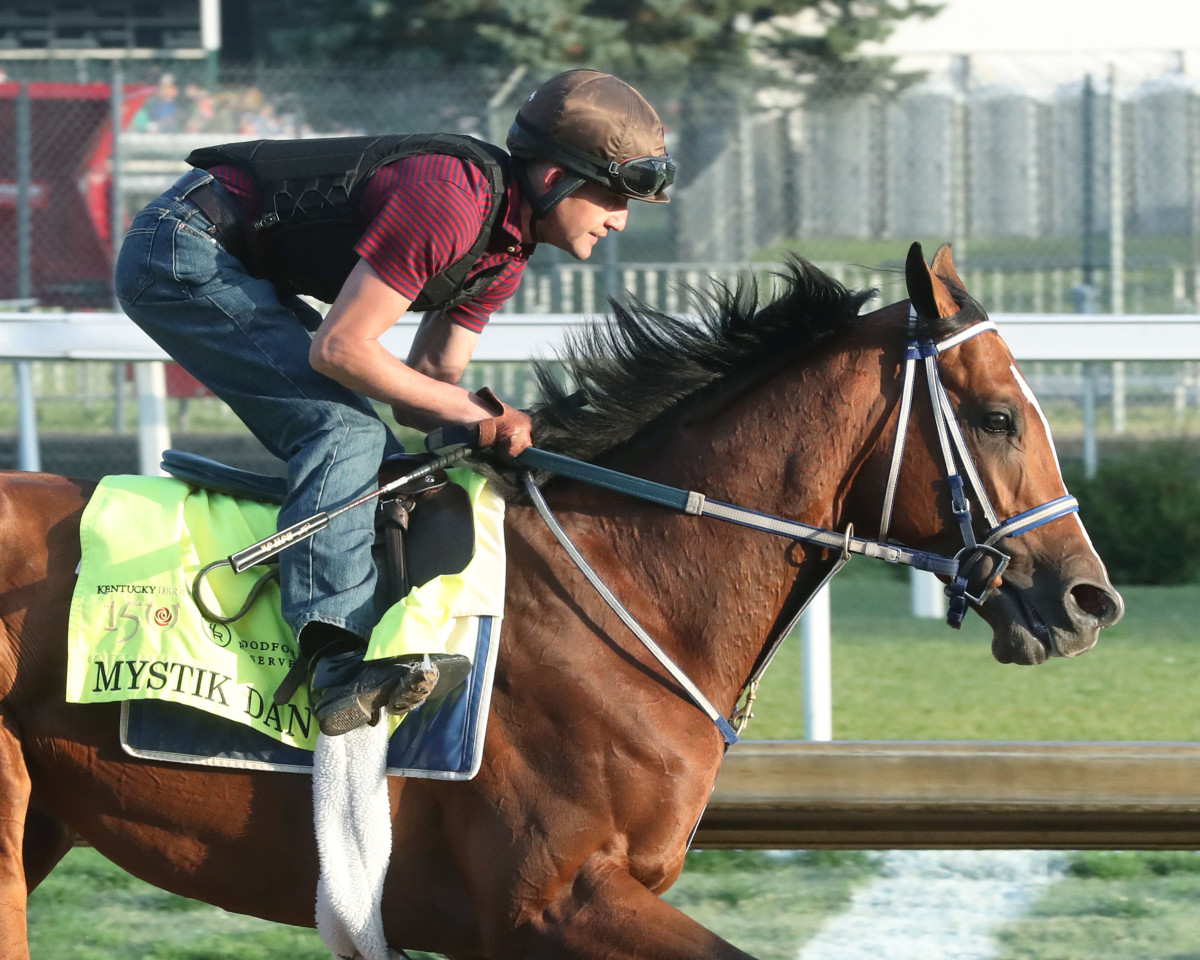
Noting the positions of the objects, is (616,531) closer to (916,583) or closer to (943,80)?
(916,583)

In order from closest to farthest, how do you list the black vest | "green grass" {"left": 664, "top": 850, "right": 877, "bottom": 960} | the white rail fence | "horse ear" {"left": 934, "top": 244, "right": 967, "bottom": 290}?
the black vest, "horse ear" {"left": 934, "top": 244, "right": 967, "bottom": 290}, "green grass" {"left": 664, "top": 850, "right": 877, "bottom": 960}, the white rail fence

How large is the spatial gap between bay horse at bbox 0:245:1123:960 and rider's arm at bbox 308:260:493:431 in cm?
→ 21

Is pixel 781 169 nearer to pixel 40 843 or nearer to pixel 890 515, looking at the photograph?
pixel 890 515

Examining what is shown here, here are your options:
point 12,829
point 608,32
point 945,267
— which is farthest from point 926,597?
point 608,32

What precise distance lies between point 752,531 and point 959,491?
363 millimetres

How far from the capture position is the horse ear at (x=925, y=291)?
2637 millimetres

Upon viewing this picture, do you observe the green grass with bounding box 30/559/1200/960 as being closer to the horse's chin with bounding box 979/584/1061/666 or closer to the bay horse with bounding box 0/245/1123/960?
the bay horse with bounding box 0/245/1123/960

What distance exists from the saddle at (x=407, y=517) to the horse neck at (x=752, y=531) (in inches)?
9.9

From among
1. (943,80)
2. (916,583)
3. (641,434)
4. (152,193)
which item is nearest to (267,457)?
(152,193)

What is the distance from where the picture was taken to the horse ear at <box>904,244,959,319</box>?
8.65 feet

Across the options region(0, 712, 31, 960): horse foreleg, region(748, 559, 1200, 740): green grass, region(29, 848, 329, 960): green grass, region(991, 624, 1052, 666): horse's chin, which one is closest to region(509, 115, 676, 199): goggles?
region(991, 624, 1052, 666): horse's chin

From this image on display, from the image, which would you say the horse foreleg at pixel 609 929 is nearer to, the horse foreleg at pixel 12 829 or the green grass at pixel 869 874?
the horse foreleg at pixel 12 829

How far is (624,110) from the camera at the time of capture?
2707 millimetres

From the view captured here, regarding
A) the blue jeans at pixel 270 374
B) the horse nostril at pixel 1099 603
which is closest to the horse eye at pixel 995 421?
the horse nostril at pixel 1099 603
